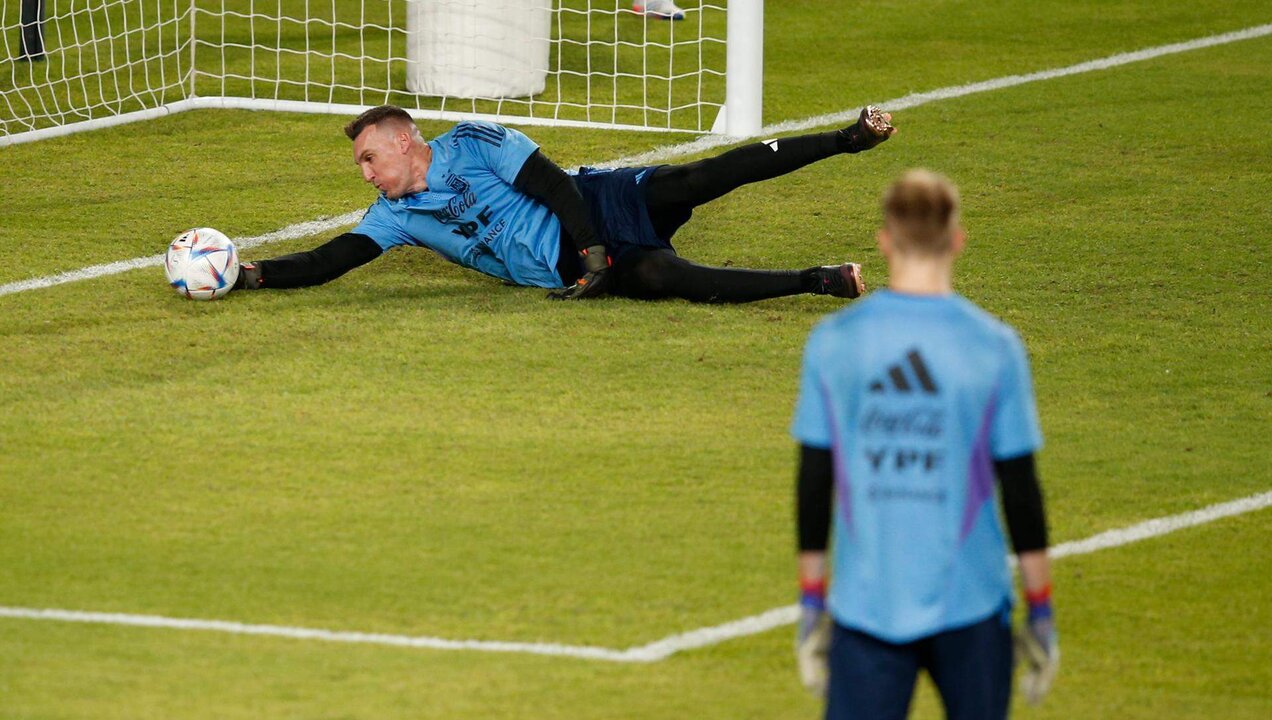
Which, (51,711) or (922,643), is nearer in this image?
(922,643)

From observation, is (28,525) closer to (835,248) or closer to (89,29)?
(835,248)

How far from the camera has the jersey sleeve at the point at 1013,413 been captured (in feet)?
10.0

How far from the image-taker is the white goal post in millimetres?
10852

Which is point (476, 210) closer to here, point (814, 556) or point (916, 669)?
point (814, 556)

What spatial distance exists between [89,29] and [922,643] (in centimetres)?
1126

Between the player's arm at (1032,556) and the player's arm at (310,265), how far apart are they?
4.84 meters

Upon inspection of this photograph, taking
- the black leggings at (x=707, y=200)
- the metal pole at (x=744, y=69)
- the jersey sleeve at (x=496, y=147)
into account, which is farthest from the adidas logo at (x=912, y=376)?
the metal pole at (x=744, y=69)

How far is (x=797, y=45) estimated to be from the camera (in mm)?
12914

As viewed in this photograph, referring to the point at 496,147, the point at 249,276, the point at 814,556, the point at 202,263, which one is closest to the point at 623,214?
the point at 496,147

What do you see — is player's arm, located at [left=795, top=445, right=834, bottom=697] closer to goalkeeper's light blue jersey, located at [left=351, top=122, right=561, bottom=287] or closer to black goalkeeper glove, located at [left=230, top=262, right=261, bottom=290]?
goalkeeper's light blue jersey, located at [left=351, top=122, right=561, bottom=287]

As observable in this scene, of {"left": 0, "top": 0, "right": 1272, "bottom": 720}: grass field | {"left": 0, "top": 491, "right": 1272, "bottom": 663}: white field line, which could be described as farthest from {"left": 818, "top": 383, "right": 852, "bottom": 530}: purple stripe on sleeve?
{"left": 0, "top": 491, "right": 1272, "bottom": 663}: white field line

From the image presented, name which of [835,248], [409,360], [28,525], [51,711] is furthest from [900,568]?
[835,248]

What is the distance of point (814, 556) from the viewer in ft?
10.4

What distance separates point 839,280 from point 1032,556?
4.18 metres
